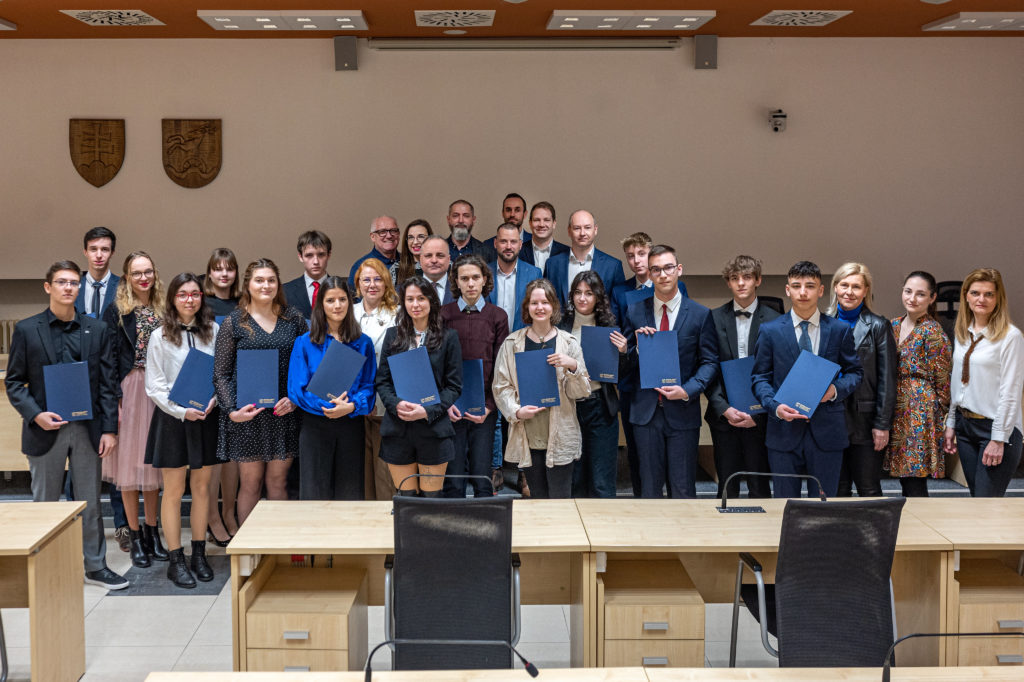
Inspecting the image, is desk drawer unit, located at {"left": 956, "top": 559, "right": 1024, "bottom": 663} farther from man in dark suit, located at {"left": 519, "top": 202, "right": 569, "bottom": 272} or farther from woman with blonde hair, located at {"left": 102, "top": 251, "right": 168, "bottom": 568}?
woman with blonde hair, located at {"left": 102, "top": 251, "right": 168, "bottom": 568}

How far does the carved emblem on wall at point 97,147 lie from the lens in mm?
7633

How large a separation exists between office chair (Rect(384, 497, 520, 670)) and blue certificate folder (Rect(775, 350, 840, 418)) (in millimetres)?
1874

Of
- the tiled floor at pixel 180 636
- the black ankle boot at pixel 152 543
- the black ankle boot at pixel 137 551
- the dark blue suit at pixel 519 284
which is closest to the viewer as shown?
the tiled floor at pixel 180 636

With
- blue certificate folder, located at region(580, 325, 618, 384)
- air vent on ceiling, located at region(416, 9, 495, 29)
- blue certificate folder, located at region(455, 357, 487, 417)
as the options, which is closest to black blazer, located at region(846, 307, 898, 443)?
blue certificate folder, located at region(580, 325, 618, 384)

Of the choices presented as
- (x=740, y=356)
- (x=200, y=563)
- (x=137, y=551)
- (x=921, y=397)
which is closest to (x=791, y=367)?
(x=740, y=356)

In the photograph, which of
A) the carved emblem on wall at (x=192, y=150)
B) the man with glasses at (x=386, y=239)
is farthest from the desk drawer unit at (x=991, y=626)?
the carved emblem on wall at (x=192, y=150)

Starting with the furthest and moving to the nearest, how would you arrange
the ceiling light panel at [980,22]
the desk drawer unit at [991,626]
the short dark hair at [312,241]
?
the ceiling light panel at [980,22] → the short dark hair at [312,241] → the desk drawer unit at [991,626]

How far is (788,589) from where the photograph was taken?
2887 mm

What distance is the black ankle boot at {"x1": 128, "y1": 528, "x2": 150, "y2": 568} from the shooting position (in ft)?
16.1

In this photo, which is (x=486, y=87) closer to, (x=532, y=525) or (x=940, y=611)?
(x=532, y=525)

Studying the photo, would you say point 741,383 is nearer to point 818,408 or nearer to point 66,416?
point 818,408

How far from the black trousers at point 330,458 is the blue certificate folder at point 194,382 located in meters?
0.49

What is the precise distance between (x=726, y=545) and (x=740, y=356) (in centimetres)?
174

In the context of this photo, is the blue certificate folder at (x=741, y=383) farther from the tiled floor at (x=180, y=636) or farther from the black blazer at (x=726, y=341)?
the tiled floor at (x=180, y=636)
